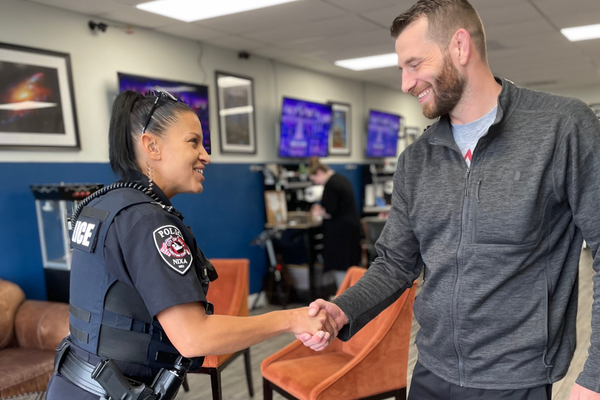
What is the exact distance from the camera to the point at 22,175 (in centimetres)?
346

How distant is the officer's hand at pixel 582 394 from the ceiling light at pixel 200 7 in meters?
3.40

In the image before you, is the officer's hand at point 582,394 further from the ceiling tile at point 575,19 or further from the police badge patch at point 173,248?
the ceiling tile at point 575,19

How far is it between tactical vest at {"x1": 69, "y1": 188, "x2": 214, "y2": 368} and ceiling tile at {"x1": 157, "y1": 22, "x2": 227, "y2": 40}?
340cm

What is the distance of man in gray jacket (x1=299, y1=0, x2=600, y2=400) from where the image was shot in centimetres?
122

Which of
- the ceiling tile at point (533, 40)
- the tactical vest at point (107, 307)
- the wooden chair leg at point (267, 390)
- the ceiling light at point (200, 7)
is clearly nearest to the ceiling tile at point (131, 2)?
the ceiling light at point (200, 7)

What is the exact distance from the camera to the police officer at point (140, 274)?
1.21 meters

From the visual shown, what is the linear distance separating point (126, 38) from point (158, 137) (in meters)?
3.30

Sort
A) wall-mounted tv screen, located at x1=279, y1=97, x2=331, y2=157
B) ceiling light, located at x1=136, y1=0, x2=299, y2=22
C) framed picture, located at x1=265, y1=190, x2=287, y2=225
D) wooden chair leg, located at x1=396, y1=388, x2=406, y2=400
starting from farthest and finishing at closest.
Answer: wall-mounted tv screen, located at x1=279, y1=97, x2=331, y2=157, framed picture, located at x1=265, y1=190, x2=287, y2=225, ceiling light, located at x1=136, y1=0, x2=299, y2=22, wooden chair leg, located at x1=396, y1=388, x2=406, y2=400

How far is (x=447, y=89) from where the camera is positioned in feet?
4.50

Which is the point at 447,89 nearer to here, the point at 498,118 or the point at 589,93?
the point at 498,118

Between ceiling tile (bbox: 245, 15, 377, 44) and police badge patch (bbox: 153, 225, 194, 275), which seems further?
ceiling tile (bbox: 245, 15, 377, 44)

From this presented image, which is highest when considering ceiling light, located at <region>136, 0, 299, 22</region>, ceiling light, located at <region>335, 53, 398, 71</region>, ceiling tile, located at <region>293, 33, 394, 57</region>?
ceiling light, located at <region>136, 0, 299, 22</region>

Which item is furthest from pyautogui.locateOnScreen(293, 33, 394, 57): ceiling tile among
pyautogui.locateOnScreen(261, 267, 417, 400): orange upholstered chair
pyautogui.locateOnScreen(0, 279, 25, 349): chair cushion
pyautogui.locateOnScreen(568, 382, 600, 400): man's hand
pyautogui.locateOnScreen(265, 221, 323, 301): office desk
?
pyautogui.locateOnScreen(568, 382, 600, 400): man's hand

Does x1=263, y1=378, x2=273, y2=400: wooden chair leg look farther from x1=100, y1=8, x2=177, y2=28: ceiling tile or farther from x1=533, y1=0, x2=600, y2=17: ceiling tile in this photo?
x1=533, y1=0, x2=600, y2=17: ceiling tile
